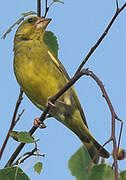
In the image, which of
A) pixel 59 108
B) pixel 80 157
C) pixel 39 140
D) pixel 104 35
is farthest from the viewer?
pixel 59 108

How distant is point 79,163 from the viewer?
3.32m

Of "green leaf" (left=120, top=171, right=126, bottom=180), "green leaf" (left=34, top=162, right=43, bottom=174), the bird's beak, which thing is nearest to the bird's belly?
the bird's beak

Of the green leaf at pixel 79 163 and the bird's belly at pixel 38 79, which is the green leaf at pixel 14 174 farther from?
the bird's belly at pixel 38 79

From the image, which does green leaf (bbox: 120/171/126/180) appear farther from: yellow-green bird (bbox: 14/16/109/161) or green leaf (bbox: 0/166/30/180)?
yellow-green bird (bbox: 14/16/109/161)

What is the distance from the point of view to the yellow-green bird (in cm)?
466

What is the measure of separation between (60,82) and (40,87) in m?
0.29

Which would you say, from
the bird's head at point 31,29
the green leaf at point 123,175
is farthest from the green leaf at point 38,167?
the bird's head at point 31,29

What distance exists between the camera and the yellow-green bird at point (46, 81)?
4.66 meters

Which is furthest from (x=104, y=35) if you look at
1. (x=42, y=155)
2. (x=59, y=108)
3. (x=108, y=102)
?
(x=59, y=108)

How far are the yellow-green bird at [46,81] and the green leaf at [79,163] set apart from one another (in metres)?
1.05

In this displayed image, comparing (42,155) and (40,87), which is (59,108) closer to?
(40,87)

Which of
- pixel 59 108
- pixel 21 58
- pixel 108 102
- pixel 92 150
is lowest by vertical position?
pixel 92 150

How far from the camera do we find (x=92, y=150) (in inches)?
192

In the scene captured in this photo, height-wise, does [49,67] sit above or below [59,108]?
above
